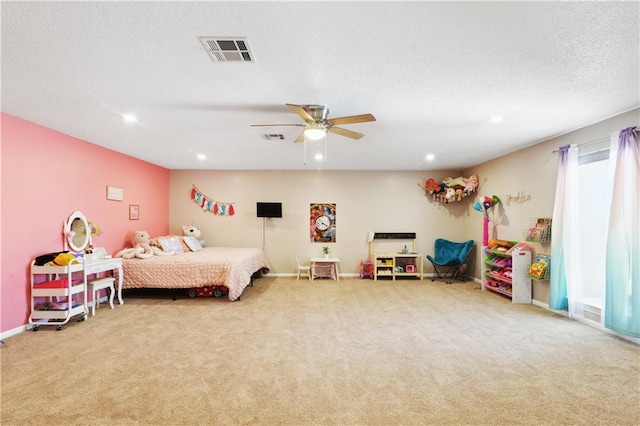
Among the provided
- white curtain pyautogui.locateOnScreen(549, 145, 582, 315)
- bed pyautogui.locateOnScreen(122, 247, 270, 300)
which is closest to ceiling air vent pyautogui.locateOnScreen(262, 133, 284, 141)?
bed pyautogui.locateOnScreen(122, 247, 270, 300)

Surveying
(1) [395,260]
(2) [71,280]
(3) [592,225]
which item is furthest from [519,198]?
(2) [71,280]

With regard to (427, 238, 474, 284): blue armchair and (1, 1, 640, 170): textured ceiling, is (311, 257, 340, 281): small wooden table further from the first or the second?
(1, 1, 640, 170): textured ceiling

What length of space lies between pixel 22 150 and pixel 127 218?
81.7 inches

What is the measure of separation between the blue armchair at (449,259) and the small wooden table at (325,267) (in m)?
2.00

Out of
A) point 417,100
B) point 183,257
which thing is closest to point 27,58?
point 417,100

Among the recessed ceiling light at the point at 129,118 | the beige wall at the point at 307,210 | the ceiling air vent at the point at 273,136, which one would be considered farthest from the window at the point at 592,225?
the recessed ceiling light at the point at 129,118

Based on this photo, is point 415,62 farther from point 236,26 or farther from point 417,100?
point 236,26

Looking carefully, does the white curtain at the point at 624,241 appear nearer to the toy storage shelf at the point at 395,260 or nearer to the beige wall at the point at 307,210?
the toy storage shelf at the point at 395,260

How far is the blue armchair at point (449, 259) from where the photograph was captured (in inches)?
239

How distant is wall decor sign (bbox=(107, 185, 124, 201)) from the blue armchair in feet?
19.7

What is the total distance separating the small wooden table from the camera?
21.3 ft

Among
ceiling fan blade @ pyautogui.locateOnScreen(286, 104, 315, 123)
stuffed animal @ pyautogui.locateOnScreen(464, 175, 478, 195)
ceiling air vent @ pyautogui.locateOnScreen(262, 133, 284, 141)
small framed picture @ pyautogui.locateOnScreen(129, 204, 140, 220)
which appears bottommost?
small framed picture @ pyautogui.locateOnScreen(129, 204, 140, 220)

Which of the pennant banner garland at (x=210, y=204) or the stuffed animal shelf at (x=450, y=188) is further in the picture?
the pennant banner garland at (x=210, y=204)

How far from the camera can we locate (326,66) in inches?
87.2
